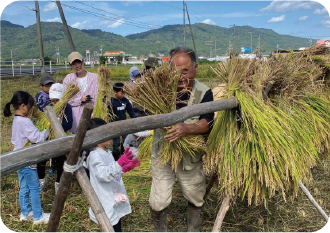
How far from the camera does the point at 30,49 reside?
185 m

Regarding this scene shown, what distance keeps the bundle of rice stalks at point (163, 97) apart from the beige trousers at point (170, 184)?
152 mm

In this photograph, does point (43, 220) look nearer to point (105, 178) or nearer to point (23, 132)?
point (23, 132)

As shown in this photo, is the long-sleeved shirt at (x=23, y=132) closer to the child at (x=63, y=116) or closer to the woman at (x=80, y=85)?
the child at (x=63, y=116)

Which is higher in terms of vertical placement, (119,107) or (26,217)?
(119,107)

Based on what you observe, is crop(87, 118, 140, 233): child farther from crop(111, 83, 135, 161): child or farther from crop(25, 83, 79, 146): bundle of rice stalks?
crop(111, 83, 135, 161): child

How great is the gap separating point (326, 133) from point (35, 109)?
3276 millimetres

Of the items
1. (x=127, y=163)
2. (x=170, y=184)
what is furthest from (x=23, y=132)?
(x=170, y=184)

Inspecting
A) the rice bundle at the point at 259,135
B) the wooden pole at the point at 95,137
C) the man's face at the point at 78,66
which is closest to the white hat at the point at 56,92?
the man's face at the point at 78,66

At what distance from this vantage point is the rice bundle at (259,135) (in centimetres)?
259

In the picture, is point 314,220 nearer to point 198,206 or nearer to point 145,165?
point 198,206

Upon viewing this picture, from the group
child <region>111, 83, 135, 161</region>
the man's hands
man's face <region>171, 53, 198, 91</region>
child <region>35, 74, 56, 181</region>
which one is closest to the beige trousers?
the man's hands

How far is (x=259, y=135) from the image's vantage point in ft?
8.44

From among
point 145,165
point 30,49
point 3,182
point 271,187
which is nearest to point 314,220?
point 271,187

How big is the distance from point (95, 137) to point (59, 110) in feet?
7.16
